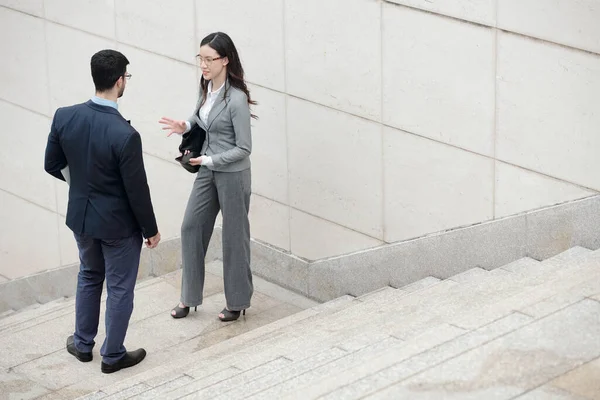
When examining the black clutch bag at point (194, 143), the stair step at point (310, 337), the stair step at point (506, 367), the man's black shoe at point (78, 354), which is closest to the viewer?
the stair step at point (506, 367)

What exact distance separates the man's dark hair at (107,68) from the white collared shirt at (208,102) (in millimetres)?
809

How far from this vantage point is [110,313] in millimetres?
6023

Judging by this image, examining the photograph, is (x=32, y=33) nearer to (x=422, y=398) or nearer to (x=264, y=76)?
(x=264, y=76)

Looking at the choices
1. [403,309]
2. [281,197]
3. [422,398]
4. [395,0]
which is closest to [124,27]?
[281,197]

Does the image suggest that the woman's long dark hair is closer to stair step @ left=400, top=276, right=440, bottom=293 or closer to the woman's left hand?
the woman's left hand

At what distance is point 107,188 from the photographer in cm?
579

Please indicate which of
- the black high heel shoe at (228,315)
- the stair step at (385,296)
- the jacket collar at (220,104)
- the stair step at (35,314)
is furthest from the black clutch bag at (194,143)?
the stair step at (35,314)

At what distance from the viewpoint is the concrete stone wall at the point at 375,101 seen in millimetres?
5629

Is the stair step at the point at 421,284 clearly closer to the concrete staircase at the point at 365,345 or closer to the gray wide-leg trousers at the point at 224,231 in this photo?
the concrete staircase at the point at 365,345

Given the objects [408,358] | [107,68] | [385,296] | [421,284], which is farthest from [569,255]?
[107,68]

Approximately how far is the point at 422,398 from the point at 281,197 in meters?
3.89

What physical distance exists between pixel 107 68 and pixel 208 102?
0.92 meters

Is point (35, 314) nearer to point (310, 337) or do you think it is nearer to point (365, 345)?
point (310, 337)

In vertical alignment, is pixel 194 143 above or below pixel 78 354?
above
